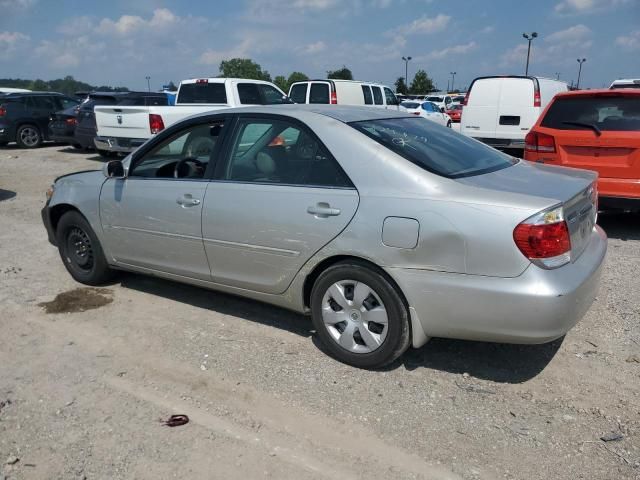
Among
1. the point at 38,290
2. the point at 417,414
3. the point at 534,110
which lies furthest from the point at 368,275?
the point at 534,110

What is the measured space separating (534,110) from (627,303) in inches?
338

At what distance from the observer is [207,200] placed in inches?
158

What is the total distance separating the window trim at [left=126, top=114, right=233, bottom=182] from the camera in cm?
409

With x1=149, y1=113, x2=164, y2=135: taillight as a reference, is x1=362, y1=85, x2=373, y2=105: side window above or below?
above

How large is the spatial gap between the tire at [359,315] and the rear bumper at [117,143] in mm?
9263

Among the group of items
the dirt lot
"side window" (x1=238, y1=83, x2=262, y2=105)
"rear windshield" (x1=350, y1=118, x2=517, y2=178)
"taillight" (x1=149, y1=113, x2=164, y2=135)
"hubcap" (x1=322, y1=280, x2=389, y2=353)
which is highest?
"side window" (x1=238, y1=83, x2=262, y2=105)

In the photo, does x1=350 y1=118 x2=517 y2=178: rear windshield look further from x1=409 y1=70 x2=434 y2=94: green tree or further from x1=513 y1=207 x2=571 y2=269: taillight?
x1=409 y1=70 x2=434 y2=94: green tree

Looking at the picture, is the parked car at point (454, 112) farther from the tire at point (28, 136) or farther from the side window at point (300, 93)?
the tire at point (28, 136)

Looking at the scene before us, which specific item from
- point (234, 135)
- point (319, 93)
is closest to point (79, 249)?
point (234, 135)

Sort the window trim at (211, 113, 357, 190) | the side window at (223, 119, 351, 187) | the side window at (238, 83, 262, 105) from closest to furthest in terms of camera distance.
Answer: the side window at (223, 119, 351, 187), the window trim at (211, 113, 357, 190), the side window at (238, 83, 262, 105)

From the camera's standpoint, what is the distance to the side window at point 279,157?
3.59m

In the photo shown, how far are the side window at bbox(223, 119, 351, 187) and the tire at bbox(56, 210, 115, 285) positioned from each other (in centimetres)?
172

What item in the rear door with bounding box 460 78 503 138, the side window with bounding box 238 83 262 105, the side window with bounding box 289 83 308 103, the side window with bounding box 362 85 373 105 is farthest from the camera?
the side window with bounding box 362 85 373 105

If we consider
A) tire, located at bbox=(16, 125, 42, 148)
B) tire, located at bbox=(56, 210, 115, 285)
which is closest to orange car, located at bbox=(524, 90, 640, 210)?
tire, located at bbox=(56, 210, 115, 285)
